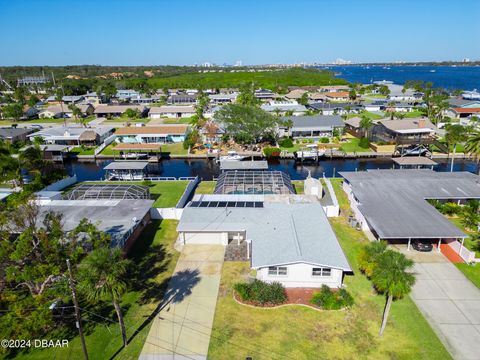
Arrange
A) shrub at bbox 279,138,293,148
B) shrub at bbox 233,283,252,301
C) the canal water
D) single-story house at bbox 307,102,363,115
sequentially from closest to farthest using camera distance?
shrub at bbox 233,283,252,301, the canal water, shrub at bbox 279,138,293,148, single-story house at bbox 307,102,363,115

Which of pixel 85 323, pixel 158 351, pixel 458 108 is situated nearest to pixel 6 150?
pixel 85 323

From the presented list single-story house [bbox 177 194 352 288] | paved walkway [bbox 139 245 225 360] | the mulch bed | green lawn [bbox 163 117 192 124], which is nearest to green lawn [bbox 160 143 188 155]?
green lawn [bbox 163 117 192 124]

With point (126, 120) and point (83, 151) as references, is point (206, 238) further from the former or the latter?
point (126, 120)

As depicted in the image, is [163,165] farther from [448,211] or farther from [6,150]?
[448,211]

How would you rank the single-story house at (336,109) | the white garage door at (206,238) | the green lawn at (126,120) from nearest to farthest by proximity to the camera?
1. the white garage door at (206,238)
2. the green lawn at (126,120)
3. the single-story house at (336,109)

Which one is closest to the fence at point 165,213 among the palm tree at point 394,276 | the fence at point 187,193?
the fence at point 187,193

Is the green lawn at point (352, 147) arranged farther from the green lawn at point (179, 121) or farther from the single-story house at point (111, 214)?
the single-story house at point (111, 214)

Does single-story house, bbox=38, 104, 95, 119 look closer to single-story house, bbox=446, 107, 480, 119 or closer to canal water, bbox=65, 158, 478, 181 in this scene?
canal water, bbox=65, 158, 478, 181
